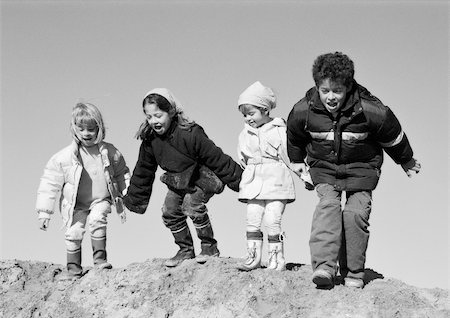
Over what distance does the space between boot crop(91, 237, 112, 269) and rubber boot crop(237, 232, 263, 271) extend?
6.39 ft

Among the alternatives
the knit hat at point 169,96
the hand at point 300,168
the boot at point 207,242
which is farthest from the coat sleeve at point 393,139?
the knit hat at point 169,96

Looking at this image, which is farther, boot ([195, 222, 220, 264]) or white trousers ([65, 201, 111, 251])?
white trousers ([65, 201, 111, 251])

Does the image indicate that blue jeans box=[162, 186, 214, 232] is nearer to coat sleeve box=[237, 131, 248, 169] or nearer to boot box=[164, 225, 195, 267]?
boot box=[164, 225, 195, 267]

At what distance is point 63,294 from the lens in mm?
9844

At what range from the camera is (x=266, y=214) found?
28.6ft

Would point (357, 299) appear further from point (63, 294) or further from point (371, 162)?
point (63, 294)

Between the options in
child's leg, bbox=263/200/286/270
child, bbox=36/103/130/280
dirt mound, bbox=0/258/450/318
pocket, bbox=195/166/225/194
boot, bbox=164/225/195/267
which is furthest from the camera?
child, bbox=36/103/130/280

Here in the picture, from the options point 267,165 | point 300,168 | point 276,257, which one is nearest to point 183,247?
point 276,257

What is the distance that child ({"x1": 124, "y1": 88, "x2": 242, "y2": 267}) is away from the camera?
30.1 ft

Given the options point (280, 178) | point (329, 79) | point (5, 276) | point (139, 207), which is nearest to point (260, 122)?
point (280, 178)

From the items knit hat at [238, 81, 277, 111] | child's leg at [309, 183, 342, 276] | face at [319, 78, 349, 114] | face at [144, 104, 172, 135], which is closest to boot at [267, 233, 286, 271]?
child's leg at [309, 183, 342, 276]

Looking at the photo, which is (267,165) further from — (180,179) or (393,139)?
(393,139)

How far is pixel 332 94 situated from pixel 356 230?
1.44 m

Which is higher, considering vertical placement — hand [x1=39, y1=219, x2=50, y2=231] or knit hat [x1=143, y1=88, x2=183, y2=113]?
knit hat [x1=143, y1=88, x2=183, y2=113]
